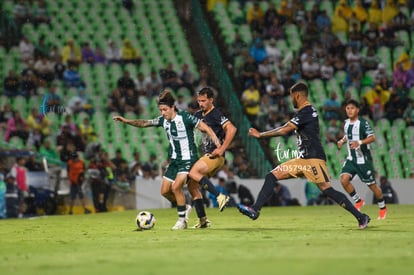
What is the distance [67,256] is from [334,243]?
3342 millimetres

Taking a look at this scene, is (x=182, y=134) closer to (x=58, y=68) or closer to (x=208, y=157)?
(x=208, y=157)

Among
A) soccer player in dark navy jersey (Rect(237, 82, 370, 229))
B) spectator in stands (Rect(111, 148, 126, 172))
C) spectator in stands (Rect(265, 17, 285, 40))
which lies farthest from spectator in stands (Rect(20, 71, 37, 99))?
soccer player in dark navy jersey (Rect(237, 82, 370, 229))

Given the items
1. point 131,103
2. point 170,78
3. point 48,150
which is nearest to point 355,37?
point 170,78

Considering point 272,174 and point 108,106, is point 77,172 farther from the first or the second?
point 272,174

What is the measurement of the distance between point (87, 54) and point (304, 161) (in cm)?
1772

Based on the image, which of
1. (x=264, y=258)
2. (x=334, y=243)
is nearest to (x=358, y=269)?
(x=264, y=258)

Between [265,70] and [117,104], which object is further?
[265,70]

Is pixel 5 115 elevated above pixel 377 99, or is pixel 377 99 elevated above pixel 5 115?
pixel 5 115

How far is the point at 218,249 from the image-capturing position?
36.5 ft

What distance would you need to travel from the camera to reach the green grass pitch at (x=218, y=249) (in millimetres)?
9195

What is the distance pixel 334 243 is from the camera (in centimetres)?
1175

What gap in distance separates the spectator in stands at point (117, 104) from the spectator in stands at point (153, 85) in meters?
Answer: 1.16

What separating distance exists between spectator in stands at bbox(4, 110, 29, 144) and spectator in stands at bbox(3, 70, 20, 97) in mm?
2105

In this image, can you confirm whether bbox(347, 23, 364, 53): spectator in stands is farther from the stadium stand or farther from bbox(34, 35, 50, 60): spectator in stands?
bbox(34, 35, 50, 60): spectator in stands
